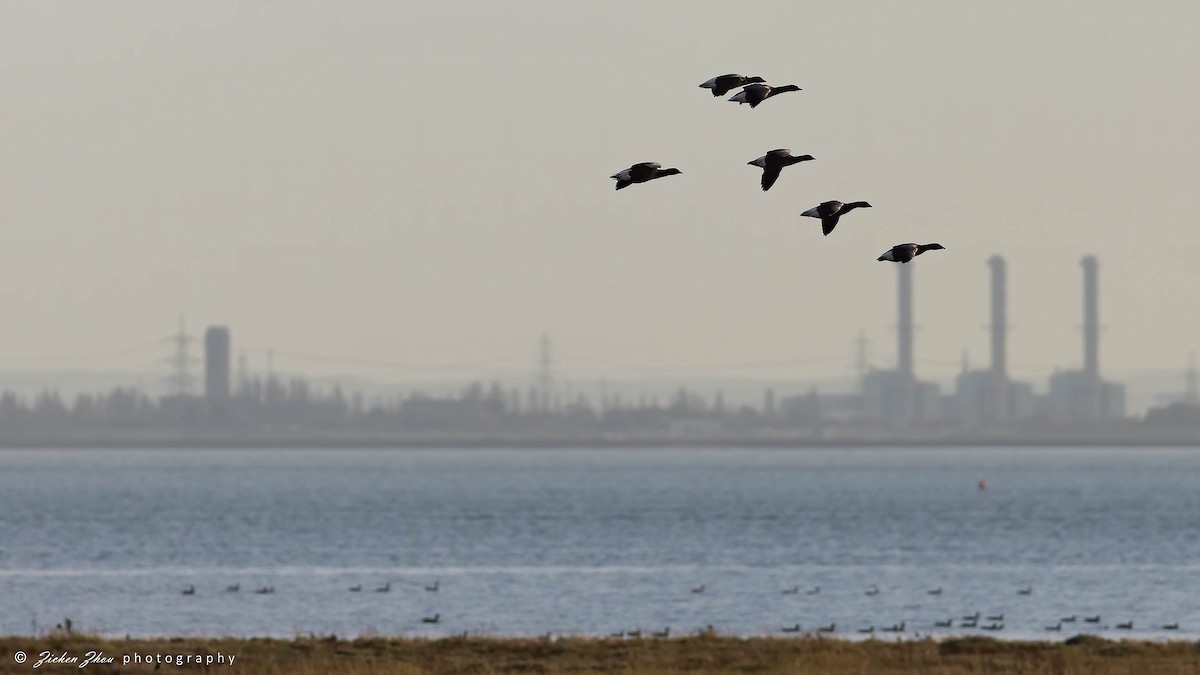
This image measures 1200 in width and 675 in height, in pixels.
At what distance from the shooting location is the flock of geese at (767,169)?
21875mm

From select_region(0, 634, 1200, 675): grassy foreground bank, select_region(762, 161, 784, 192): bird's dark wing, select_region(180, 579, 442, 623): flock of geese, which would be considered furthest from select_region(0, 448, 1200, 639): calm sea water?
select_region(762, 161, 784, 192): bird's dark wing

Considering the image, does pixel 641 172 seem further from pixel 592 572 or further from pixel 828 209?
pixel 592 572

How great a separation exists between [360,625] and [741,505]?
13265 cm

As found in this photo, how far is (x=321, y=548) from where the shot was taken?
11425cm

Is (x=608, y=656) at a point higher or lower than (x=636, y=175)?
lower

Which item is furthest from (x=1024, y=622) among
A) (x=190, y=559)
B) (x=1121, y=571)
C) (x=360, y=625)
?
(x=190, y=559)

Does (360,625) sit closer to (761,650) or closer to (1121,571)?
(761,650)

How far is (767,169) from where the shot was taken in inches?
892

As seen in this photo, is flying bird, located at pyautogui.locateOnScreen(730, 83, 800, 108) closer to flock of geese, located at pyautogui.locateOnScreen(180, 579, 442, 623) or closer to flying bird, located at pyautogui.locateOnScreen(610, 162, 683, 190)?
flying bird, located at pyautogui.locateOnScreen(610, 162, 683, 190)

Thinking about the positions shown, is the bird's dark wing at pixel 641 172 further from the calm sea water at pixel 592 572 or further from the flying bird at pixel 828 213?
the calm sea water at pixel 592 572

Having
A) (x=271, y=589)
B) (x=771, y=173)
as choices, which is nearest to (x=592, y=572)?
(x=271, y=589)

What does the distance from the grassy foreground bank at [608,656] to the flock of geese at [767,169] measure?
17353 mm

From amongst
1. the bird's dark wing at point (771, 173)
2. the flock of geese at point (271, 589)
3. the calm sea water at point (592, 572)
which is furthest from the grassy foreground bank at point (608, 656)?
the flock of geese at point (271, 589)

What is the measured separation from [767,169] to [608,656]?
75.3ft
